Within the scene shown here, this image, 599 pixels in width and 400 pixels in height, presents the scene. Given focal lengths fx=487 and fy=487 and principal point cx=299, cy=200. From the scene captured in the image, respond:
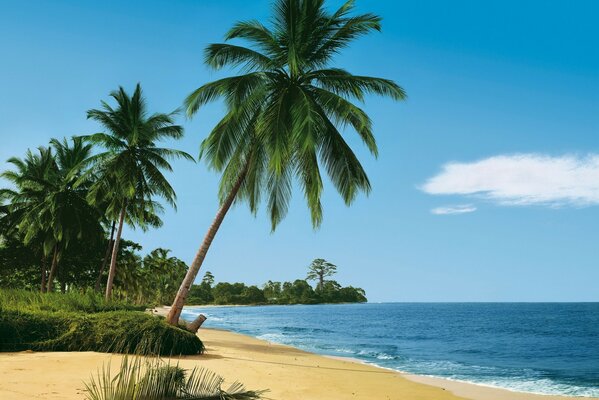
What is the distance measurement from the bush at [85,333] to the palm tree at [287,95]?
7.46 feet

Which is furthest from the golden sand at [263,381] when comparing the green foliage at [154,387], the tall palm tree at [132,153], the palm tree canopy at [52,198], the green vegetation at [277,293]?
the green vegetation at [277,293]

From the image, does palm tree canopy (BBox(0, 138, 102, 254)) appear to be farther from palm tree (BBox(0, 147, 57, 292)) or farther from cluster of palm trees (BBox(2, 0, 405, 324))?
cluster of palm trees (BBox(2, 0, 405, 324))

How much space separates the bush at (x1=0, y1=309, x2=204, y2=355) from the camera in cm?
1395

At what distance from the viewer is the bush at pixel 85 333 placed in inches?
549

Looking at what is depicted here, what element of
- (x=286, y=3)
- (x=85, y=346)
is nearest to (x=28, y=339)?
(x=85, y=346)

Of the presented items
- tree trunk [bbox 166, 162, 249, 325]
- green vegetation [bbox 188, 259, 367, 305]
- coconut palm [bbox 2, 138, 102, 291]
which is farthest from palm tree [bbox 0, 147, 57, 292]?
green vegetation [bbox 188, 259, 367, 305]

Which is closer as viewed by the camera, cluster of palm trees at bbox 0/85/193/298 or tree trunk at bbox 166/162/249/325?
tree trunk at bbox 166/162/249/325

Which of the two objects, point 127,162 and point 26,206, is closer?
point 127,162

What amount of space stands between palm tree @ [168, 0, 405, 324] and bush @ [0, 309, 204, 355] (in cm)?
227

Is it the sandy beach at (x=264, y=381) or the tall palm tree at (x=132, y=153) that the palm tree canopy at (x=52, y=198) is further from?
the sandy beach at (x=264, y=381)

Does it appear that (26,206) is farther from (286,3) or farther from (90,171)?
(286,3)

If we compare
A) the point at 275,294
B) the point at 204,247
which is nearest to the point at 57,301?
the point at 204,247

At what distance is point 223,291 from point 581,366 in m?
122

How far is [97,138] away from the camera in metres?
25.0
